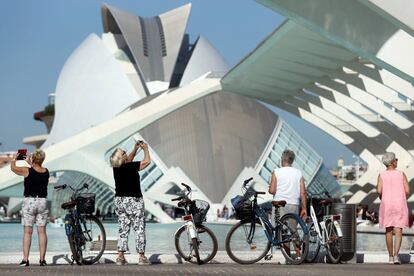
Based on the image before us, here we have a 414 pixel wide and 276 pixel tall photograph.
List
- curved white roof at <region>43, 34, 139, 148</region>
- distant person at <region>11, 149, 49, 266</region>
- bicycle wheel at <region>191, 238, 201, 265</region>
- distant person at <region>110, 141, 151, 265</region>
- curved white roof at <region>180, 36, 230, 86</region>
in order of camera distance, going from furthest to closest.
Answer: curved white roof at <region>180, 36, 230, 86</region>
curved white roof at <region>43, 34, 139, 148</region>
distant person at <region>110, 141, 151, 265</region>
distant person at <region>11, 149, 49, 266</region>
bicycle wheel at <region>191, 238, 201, 265</region>

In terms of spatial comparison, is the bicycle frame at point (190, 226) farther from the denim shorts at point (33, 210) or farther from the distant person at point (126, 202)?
the denim shorts at point (33, 210)

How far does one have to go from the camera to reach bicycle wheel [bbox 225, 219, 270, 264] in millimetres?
10422

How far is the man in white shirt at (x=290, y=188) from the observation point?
10.8 m

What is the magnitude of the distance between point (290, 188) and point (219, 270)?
1.82 meters

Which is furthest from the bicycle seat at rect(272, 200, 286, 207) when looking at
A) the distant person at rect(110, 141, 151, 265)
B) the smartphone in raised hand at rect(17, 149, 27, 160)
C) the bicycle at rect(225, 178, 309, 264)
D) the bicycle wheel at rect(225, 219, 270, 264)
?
the smartphone in raised hand at rect(17, 149, 27, 160)

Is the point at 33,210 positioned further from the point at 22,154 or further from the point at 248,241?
the point at 248,241

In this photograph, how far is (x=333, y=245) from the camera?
10609 mm

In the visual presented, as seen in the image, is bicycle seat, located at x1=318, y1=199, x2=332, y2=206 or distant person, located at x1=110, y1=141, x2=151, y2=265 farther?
bicycle seat, located at x1=318, y1=199, x2=332, y2=206

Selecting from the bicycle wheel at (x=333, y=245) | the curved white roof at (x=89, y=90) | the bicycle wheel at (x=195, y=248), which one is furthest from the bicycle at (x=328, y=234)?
the curved white roof at (x=89, y=90)

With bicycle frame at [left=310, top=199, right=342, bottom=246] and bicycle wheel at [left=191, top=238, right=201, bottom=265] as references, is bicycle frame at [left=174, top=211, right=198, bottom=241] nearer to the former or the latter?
bicycle wheel at [left=191, top=238, right=201, bottom=265]

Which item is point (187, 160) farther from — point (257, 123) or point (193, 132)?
point (257, 123)

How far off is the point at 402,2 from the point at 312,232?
149 inches

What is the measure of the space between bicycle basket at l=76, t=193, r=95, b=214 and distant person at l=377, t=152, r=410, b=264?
3241 millimetres

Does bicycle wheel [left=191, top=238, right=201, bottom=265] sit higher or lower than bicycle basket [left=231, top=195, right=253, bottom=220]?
lower
